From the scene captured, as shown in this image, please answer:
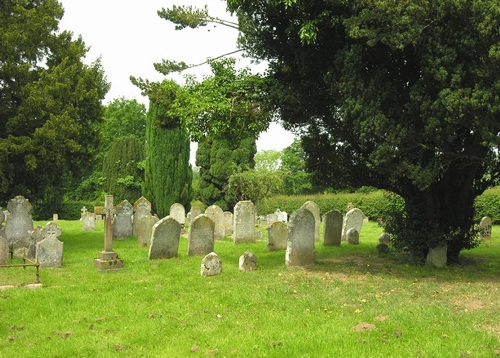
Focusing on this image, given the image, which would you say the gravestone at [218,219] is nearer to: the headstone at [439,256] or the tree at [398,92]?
the tree at [398,92]

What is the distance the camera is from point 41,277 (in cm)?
1041

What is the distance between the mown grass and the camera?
565 centimetres

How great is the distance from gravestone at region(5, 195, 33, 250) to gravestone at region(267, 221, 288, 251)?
7.70 meters

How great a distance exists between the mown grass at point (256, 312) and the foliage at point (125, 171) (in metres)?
29.2

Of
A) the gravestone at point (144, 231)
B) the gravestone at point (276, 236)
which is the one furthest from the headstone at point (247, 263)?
the gravestone at point (144, 231)

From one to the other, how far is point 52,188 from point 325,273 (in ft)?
39.4

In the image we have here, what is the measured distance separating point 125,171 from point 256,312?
117 feet

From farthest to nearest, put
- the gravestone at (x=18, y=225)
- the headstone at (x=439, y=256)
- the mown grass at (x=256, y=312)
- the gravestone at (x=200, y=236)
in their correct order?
the gravestone at (x=18, y=225) < the gravestone at (x=200, y=236) < the headstone at (x=439, y=256) < the mown grass at (x=256, y=312)

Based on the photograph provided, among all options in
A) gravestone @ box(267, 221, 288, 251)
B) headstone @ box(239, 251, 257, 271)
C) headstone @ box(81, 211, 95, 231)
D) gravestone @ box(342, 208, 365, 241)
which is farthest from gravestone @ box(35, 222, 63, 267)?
headstone @ box(81, 211, 95, 231)

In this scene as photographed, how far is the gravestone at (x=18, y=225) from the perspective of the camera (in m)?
14.7

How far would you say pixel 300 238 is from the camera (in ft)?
37.3

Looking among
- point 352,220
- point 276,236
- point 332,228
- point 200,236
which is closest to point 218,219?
Result: point 276,236

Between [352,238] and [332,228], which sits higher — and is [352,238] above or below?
below

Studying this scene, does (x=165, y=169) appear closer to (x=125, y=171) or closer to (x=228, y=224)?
(x=125, y=171)
